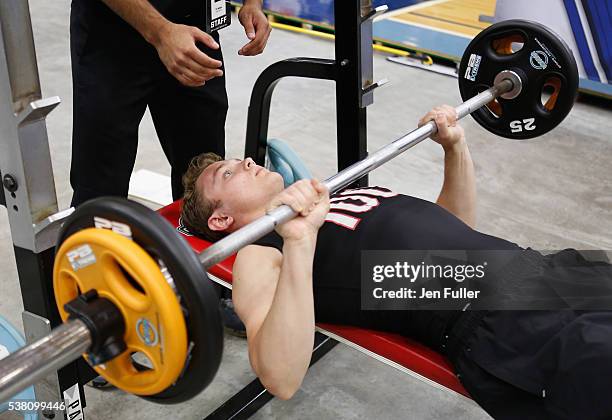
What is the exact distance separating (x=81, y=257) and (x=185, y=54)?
2.64 feet

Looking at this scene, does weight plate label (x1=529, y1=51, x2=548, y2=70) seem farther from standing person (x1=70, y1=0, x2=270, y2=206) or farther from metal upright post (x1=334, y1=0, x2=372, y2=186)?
standing person (x1=70, y1=0, x2=270, y2=206)

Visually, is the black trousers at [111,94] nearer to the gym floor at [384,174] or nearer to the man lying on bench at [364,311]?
the man lying on bench at [364,311]

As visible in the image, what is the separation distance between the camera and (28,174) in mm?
1562

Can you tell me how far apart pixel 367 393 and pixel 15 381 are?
145 centimetres

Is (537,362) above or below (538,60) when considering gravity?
below

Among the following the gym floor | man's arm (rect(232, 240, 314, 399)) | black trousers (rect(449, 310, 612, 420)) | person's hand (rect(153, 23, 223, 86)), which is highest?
person's hand (rect(153, 23, 223, 86))

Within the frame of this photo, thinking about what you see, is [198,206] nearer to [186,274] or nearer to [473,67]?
[186,274]

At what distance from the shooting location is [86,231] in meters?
1.31

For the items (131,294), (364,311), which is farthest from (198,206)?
(131,294)

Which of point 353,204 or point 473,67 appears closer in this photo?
point 353,204

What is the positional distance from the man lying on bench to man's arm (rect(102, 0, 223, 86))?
252 millimetres

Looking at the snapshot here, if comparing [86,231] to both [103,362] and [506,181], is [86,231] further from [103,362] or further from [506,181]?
[506,181]

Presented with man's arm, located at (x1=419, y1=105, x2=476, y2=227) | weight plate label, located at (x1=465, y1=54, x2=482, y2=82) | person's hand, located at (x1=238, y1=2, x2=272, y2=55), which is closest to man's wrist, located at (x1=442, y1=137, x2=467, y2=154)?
man's arm, located at (x1=419, y1=105, x2=476, y2=227)

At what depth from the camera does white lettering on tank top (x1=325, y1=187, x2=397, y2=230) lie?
6.45 feet
